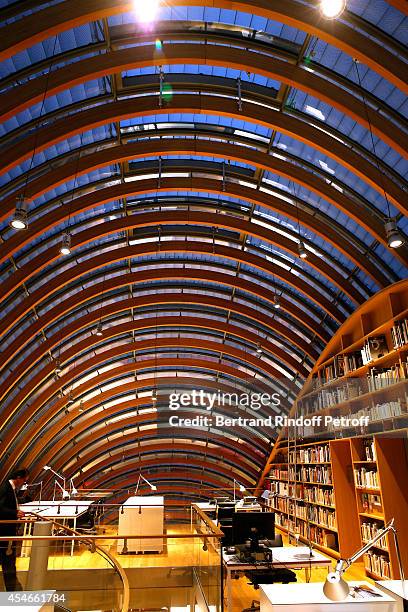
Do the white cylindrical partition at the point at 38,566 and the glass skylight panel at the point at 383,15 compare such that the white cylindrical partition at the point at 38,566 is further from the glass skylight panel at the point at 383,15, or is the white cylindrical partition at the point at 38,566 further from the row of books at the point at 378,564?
the glass skylight panel at the point at 383,15

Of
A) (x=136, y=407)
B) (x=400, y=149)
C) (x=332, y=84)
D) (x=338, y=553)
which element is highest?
(x=332, y=84)

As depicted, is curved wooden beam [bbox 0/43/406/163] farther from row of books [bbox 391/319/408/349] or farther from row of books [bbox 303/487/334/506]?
row of books [bbox 303/487/334/506]

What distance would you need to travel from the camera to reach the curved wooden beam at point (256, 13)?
16.6ft

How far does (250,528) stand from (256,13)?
6.49 metres

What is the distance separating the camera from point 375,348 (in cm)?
816

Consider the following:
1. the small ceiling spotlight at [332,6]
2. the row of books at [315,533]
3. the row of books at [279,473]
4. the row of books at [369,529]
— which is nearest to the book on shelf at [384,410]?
the row of books at [369,529]

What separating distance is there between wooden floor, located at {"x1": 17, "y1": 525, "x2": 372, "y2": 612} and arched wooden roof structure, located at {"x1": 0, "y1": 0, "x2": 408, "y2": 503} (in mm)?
5096

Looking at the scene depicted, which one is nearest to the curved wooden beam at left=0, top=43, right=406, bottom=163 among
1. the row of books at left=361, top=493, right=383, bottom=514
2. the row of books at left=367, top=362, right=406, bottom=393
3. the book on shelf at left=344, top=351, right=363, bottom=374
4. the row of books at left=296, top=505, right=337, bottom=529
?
the row of books at left=367, top=362, right=406, bottom=393

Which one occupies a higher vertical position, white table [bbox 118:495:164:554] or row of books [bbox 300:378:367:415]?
row of books [bbox 300:378:367:415]

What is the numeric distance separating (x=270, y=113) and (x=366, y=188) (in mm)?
2418

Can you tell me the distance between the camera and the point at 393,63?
5367mm

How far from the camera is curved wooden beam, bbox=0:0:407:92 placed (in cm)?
505

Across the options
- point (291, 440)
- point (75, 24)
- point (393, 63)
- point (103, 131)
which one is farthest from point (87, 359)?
point (393, 63)

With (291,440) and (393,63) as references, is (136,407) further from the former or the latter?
(393,63)
